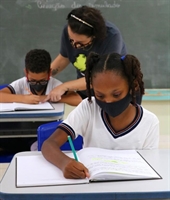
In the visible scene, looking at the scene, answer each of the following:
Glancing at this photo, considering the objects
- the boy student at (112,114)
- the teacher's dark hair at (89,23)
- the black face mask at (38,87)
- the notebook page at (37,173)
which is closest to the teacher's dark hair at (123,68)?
the boy student at (112,114)

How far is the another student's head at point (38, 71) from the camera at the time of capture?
2438 mm

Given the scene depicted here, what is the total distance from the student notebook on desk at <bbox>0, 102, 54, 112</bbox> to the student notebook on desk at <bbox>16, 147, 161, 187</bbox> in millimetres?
919

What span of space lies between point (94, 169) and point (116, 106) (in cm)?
39

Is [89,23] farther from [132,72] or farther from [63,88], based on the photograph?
[132,72]

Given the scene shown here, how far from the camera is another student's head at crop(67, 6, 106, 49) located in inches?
80.4

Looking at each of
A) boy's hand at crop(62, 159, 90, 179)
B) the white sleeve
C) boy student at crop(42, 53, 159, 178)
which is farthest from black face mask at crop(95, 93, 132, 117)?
boy's hand at crop(62, 159, 90, 179)

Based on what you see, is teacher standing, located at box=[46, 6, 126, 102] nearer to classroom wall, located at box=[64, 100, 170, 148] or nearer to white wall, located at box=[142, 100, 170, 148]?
classroom wall, located at box=[64, 100, 170, 148]

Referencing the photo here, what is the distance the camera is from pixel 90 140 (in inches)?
60.4

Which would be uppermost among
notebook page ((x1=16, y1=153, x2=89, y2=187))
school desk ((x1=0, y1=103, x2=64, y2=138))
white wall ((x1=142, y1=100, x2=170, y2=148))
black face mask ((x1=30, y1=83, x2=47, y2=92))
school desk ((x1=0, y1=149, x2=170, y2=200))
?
school desk ((x1=0, y1=149, x2=170, y2=200))

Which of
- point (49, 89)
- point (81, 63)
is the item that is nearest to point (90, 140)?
point (81, 63)

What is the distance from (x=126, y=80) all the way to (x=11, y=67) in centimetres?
210

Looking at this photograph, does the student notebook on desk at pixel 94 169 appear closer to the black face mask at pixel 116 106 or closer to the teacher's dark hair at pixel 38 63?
the black face mask at pixel 116 106

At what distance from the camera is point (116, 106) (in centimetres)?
140

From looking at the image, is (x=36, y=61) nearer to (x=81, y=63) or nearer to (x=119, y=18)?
(x=81, y=63)
